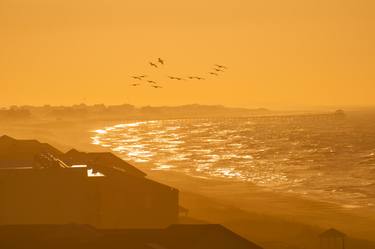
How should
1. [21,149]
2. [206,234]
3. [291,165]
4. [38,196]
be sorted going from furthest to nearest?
[291,165], [21,149], [38,196], [206,234]

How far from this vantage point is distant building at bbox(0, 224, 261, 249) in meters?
17.5

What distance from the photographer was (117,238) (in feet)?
58.6

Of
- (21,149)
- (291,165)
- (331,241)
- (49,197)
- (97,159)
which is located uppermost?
(21,149)

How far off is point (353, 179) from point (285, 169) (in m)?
16.0

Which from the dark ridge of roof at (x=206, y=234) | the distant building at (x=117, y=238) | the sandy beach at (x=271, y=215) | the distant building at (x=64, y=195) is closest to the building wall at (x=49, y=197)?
the distant building at (x=64, y=195)

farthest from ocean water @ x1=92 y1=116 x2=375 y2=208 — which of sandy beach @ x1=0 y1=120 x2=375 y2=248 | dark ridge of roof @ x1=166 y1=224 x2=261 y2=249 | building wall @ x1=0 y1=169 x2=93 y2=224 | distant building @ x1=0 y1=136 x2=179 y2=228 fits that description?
dark ridge of roof @ x1=166 y1=224 x2=261 y2=249

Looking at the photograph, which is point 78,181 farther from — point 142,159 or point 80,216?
point 142,159

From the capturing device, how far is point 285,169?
99.8m

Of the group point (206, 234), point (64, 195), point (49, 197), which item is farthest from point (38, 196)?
point (206, 234)

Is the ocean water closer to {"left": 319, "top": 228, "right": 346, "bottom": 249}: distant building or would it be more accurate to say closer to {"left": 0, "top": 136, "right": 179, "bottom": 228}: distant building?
{"left": 319, "top": 228, "right": 346, "bottom": 249}: distant building

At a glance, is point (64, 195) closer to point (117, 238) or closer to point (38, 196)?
point (38, 196)

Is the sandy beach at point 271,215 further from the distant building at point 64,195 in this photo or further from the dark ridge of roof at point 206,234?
the dark ridge of roof at point 206,234

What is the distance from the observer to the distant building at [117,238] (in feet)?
57.3

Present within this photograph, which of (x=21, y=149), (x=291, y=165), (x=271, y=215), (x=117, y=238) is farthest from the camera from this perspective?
(x=291, y=165)
